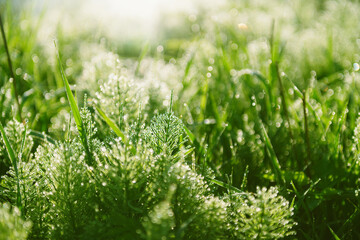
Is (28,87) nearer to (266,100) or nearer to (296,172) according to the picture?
(266,100)

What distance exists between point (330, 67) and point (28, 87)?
A: 2046mm

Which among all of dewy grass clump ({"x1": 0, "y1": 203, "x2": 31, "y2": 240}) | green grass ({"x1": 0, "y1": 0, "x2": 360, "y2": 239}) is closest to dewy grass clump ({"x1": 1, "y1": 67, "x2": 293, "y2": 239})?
green grass ({"x1": 0, "y1": 0, "x2": 360, "y2": 239})

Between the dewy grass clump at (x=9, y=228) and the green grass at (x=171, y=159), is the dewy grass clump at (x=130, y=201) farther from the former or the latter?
the dewy grass clump at (x=9, y=228)

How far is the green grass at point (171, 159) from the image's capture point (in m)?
0.84

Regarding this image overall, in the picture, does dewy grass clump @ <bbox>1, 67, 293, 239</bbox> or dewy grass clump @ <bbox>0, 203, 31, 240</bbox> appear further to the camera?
dewy grass clump @ <bbox>1, 67, 293, 239</bbox>

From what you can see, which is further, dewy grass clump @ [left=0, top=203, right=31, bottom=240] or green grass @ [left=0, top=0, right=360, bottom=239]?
green grass @ [left=0, top=0, right=360, bottom=239]

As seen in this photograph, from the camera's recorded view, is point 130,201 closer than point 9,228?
No

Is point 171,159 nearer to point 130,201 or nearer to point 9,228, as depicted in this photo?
point 130,201

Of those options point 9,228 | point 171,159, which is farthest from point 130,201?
point 9,228

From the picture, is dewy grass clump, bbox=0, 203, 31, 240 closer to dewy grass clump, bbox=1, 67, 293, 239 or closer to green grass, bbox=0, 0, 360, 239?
green grass, bbox=0, 0, 360, 239

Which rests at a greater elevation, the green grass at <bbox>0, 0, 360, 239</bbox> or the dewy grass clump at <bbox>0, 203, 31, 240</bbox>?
the green grass at <bbox>0, 0, 360, 239</bbox>

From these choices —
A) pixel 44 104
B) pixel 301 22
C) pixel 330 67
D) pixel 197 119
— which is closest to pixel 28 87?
pixel 44 104

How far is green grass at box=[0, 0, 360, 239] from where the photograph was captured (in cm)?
84

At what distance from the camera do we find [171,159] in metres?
0.94
